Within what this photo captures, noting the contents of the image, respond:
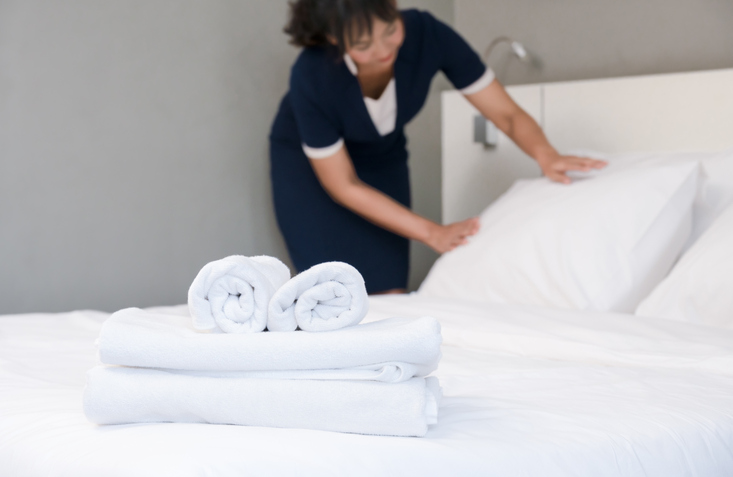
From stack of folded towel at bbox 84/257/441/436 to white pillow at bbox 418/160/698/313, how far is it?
1071mm

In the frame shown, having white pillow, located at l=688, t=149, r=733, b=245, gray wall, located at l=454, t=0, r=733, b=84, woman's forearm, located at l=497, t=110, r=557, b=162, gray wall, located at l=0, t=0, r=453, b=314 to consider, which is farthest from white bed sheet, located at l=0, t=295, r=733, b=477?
gray wall, located at l=454, t=0, r=733, b=84

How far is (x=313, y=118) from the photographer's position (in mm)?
2182

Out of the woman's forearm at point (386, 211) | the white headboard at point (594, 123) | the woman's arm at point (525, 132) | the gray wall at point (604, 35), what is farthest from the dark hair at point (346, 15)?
the gray wall at point (604, 35)

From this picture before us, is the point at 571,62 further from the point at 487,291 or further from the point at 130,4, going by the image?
the point at 130,4

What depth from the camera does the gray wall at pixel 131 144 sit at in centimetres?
206

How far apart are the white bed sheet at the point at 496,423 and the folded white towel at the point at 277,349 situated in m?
0.07

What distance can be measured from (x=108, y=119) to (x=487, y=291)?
1.22 metres

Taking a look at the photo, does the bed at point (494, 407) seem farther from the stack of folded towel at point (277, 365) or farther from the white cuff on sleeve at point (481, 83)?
the white cuff on sleeve at point (481, 83)

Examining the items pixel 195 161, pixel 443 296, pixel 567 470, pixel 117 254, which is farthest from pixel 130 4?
pixel 567 470

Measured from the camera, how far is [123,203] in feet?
7.48

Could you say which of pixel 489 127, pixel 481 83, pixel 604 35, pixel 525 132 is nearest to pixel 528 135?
pixel 525 132

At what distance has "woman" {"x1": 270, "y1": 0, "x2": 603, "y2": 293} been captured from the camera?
6.74 feet

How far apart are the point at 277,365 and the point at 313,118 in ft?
4.98

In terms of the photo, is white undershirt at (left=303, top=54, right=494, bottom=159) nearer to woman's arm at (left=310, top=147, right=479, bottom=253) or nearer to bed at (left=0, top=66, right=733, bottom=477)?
woman's arm at (left=310, top=147, right=479, bottom=253)
